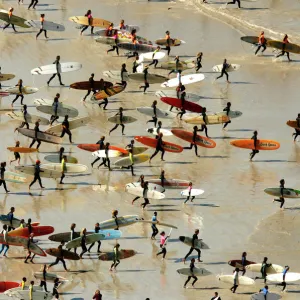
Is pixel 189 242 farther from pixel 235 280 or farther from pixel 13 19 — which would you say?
pixel 13 19

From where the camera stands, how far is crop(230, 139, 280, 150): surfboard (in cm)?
5219

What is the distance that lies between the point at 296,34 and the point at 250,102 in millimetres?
9799

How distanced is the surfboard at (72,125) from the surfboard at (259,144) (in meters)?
5.60

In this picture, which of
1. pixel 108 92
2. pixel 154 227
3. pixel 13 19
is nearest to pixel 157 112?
pixel 108 92

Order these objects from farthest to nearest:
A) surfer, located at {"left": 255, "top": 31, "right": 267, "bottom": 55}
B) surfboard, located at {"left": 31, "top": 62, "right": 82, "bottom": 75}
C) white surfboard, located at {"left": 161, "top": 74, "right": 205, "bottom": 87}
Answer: surfer, located at {"left": 255, "top": 31, "right": 267, "bottom": 55} → surfboard, located at {"left": 31, "top": 62, "right": 82, "bottom": 75} → white surfboard, located at {"left": 161, "top": 74, "right": 205, "bottom": 87}

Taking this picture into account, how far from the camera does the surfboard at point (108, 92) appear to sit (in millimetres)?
56906

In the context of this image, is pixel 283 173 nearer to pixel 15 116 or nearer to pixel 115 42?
pixel 15 116

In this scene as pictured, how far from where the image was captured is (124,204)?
48000mm

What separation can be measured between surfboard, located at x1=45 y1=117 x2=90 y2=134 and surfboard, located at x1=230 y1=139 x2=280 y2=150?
220 inches

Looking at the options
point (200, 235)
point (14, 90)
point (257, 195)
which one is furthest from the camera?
point (14, 90)

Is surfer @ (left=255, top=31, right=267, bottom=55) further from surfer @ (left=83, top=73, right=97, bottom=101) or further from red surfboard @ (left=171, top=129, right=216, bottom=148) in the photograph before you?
red surfboard @ (left=171, top=129, right=216, bottom=148)

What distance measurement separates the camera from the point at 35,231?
4456 centimetres

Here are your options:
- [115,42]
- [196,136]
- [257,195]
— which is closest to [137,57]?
[115,42]

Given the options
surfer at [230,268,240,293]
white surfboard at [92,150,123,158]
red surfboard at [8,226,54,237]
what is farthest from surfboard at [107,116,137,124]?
surfer at [230,268,240,293]
